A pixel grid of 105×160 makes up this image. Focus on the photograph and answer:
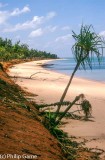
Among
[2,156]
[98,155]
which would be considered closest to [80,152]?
[98,155]

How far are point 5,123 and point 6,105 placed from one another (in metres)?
1.19

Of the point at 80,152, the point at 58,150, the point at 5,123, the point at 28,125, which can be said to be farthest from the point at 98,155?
the point at 5,123

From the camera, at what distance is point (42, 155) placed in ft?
15.0

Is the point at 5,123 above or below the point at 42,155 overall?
above

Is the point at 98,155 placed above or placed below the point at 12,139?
below

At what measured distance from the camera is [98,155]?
576cm

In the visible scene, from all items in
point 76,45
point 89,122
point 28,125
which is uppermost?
point 76,45

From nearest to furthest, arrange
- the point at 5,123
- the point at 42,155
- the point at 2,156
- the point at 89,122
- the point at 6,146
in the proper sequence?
the point at 2,156
the point at 6,146
the point at 42,155
the point at 5,123
the point at 89,122

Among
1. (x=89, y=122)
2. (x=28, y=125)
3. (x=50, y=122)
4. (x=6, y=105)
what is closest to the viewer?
(x=28, y=125)

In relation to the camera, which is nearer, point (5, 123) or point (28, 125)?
point (5, 123)

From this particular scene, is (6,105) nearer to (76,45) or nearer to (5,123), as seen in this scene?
(5,123)

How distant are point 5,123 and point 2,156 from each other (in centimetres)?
129

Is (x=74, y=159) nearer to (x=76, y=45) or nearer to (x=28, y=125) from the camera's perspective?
(x=28, y=125)

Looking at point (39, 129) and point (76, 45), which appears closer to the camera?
point (39, 129)
